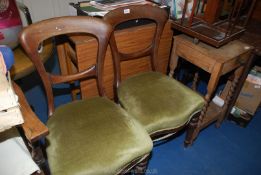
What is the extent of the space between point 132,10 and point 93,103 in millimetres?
551

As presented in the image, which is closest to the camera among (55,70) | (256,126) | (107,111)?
(107,111)

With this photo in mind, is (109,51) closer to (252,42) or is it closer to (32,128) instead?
(32,128)

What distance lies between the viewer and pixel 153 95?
1244mm

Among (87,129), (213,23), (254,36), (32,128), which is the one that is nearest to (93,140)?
(87,129)

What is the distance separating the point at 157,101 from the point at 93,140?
422 millimetres

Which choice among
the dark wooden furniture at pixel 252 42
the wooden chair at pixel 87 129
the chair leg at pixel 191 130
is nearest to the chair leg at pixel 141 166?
the wooden chair at pixel 87 129

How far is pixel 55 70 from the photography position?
2.14m

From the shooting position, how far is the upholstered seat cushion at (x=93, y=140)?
882 millimetres

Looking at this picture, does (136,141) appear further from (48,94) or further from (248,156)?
(248,156)

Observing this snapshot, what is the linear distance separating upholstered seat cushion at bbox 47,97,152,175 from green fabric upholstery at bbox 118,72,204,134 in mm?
87

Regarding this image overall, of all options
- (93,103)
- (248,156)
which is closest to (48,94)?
(93,103)

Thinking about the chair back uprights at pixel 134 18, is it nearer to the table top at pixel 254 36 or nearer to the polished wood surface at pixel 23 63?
the polished wood surface at pixel 23 63

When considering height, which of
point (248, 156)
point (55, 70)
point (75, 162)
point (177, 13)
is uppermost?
point (177, 13)

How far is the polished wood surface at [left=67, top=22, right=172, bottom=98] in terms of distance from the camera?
1236 millimetres
